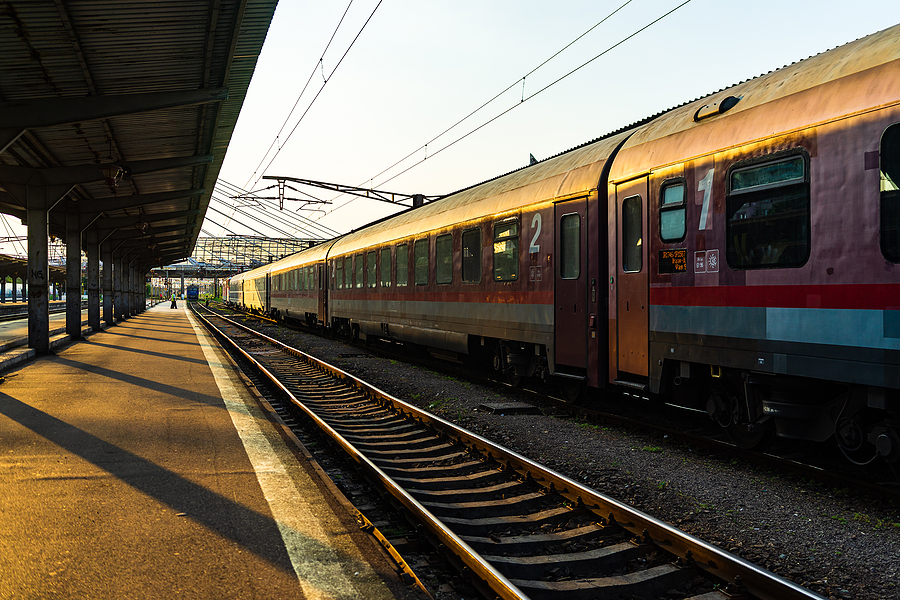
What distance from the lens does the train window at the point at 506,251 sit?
10.6 m

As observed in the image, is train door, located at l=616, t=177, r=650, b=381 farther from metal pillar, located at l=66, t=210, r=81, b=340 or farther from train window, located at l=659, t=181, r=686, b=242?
metal pillar, located at l=66, t=210, r=81, b=340

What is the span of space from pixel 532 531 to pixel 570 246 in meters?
5.00

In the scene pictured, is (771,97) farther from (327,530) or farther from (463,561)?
(327,530)

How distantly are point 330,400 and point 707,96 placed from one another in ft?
23.2

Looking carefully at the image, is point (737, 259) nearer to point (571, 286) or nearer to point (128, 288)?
point (571, 286)

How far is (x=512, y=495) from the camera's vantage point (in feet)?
18.6

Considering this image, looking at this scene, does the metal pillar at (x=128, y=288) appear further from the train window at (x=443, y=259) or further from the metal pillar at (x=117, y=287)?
the train window at (x=443, y=259)

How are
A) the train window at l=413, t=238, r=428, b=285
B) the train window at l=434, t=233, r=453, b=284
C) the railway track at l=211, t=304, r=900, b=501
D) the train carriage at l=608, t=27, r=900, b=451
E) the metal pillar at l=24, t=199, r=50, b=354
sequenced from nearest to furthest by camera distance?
1. the train carriage at l=608, t=27, r=900, b=451
2. the railway track at l=211, t=304, r=900, b=501
3. the train window at l=434, t=233, r=453, b=284
4. the train window at l=413, t=238, r=428, b=285
5. the metal pillar at l=24, t=199, r=50, b=354

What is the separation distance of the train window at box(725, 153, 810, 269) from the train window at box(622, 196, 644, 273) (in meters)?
1.37

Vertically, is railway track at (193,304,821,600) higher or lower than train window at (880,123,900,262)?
lower

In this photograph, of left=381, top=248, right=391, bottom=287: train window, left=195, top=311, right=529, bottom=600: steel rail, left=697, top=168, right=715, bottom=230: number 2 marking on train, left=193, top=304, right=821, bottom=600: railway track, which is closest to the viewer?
left=195, top=311, right=529, bottom=600: steel rail

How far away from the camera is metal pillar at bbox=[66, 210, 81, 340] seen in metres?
22.0

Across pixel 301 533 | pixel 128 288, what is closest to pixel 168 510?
pixel 301 533

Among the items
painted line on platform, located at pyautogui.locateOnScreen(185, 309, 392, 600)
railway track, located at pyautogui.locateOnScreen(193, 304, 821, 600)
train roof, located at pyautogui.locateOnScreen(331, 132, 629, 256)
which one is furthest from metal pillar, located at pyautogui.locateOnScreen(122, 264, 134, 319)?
railway track, located at pyautogui.locateOnScreen(193, 304, 821, 600)
